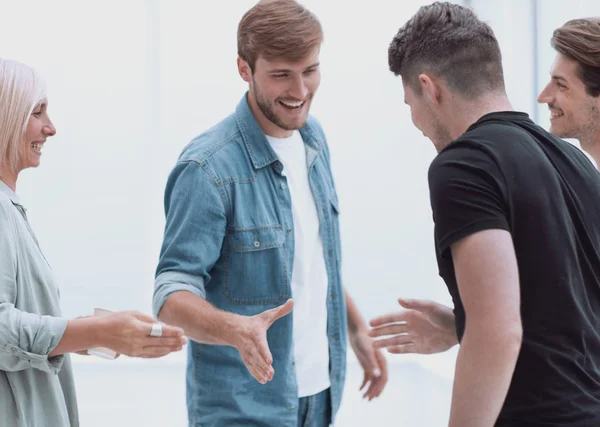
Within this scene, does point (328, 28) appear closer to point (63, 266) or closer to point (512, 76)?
point (512, 76)

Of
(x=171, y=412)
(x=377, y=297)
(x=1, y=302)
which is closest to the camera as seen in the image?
(x=1, y=302)

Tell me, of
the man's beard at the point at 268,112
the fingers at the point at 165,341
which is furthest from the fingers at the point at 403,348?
the man's beard at the point at 268,112

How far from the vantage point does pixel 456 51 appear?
1.60 metres

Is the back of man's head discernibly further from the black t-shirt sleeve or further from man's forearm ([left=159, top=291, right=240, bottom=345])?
man's forearm ([left=159, top=291, right=240, bottom=345])

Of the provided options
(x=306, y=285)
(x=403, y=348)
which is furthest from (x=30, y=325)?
(x=403, y=348)

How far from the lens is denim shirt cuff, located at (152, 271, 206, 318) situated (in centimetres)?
189

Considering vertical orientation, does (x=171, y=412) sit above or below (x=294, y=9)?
below

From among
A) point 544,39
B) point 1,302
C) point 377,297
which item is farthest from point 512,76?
point 1,302

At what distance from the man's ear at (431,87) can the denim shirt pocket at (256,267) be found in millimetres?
627

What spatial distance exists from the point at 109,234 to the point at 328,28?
164 centimetres

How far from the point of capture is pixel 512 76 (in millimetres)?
4039

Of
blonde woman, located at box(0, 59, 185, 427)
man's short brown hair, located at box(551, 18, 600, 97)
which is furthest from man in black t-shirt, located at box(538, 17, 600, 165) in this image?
blonde woman, located at box(0, 59, 185, 427)

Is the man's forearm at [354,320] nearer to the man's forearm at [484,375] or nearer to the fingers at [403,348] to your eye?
the fingers at [403,348]

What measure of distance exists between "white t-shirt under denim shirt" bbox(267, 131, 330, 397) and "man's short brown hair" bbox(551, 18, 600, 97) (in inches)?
30.9
